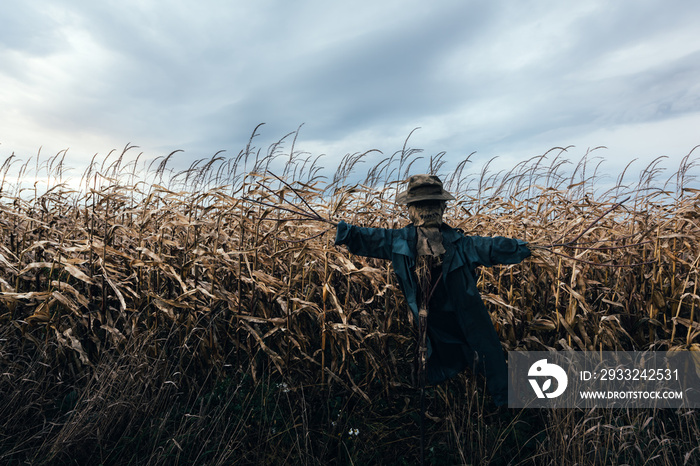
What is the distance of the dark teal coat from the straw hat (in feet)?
0.68

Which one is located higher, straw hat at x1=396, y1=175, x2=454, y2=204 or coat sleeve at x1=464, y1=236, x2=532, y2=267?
straw hat at x1=396, y1=175, x2=454, y2=204

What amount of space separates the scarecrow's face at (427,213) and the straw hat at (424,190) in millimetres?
49

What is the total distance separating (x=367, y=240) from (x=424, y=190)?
497mm

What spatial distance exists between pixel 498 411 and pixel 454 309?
1029 millimetres

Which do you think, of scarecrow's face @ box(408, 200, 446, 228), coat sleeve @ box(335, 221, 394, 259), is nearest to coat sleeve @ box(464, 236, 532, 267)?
scarecrow's face @ box(408, 200, 446, 228)

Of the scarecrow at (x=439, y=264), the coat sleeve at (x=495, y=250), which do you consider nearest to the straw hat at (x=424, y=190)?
the scarecrow at (x=439, y=264)

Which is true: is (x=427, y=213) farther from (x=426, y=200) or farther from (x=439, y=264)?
(x=439, y=264)

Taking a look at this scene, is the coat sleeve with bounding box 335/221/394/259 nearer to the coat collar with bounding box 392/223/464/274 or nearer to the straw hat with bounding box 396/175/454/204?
the coat collar with bounding box 392/223/464/274

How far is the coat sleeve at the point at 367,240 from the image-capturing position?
246cm

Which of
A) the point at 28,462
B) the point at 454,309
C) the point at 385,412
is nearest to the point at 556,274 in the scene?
the point at 454,309

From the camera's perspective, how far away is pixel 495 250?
2.47m

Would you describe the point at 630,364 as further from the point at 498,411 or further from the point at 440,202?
the point at 440,202

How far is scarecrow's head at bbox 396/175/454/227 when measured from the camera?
252 centimetres

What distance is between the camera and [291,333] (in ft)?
9.74
